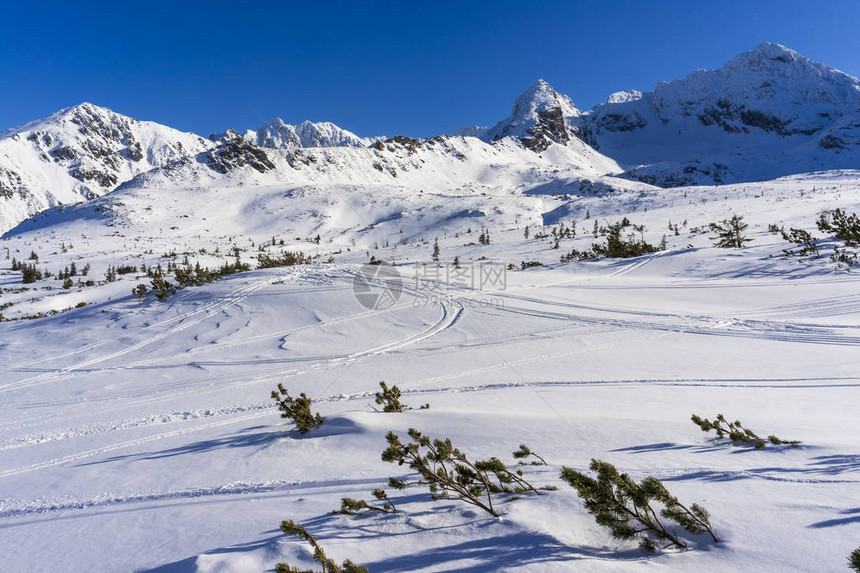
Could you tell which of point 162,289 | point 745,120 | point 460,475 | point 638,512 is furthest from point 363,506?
point 745,120

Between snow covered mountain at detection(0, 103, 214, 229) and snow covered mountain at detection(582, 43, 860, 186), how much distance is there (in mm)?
152775

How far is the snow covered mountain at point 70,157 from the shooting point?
10744 cm

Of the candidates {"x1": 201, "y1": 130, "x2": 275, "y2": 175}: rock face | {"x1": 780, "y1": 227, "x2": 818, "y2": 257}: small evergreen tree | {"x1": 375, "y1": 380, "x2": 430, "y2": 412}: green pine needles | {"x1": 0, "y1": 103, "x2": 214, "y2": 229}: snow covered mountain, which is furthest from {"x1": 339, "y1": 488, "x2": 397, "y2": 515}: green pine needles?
{"x1": 0, "y1": 103, "x2": 214, "y2": 229}: snow covered mountain

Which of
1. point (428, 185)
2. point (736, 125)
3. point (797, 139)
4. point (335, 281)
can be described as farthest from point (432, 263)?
point (736, 125)

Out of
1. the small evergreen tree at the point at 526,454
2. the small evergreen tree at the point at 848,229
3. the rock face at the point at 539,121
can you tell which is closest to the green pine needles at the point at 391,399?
the small evergreen tree at the point at 526,454

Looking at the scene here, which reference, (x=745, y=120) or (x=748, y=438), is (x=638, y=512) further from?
(x=745, y=120)

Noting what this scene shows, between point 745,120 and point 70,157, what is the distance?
203475 mm

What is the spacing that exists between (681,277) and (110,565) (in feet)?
44.0

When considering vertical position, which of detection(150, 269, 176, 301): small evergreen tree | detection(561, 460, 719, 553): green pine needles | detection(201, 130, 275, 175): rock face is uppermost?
detection(201, 130, 275, 175): rock face

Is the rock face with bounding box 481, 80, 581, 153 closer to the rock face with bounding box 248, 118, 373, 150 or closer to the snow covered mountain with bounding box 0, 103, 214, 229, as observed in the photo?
the rock face with bounding box 248, 118, 373, 150

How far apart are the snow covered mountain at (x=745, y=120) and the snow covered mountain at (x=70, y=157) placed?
152775mm

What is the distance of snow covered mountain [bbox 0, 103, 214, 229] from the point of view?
107 meters

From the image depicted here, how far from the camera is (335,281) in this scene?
12.2 m

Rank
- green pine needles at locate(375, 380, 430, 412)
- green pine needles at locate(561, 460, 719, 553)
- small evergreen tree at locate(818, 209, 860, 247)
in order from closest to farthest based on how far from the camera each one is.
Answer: green pine needles at locate(561, 460, 719, 553) < green pine needles at locate(375, 380, 430, 412) < small evergreen tree at locate(818, 209, 860, 247)
